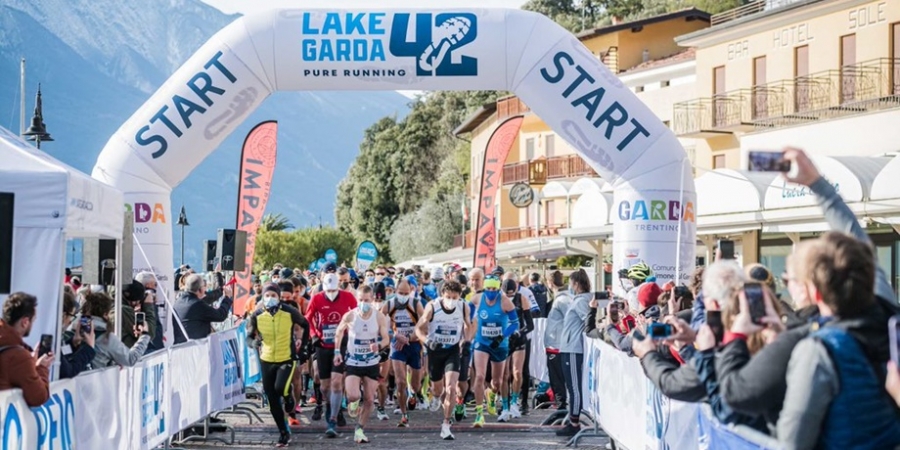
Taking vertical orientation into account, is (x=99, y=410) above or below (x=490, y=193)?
below

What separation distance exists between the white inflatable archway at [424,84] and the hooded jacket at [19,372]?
8619 mm

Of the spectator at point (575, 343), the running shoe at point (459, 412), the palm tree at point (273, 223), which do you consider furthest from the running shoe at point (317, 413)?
the palm tree at point (273, 223)

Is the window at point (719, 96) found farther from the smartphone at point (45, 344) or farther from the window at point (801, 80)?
the smartphone at point (45, 344)

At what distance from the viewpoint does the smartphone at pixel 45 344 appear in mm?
8227

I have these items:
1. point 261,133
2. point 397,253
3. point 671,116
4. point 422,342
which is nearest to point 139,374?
point 422,342

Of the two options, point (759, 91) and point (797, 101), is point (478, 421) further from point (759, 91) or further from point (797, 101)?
point (759, 91)

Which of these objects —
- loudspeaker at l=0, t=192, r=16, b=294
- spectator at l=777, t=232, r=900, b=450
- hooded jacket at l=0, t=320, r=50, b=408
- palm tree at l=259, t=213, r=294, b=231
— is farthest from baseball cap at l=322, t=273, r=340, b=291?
palm tree at l=259, t=213, r=294, b=231

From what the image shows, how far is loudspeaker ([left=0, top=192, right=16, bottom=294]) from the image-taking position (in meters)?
9.95

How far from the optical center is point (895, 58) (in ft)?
106

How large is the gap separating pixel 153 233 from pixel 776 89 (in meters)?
25.3

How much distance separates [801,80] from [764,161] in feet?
106

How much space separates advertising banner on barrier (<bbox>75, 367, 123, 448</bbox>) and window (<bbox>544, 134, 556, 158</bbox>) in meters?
53.0

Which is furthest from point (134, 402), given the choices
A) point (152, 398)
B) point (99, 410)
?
point (99, 410)

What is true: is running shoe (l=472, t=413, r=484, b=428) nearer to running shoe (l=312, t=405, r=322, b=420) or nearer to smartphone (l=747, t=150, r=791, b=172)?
running shoe (l=312, t=405, r=322, b=420)
